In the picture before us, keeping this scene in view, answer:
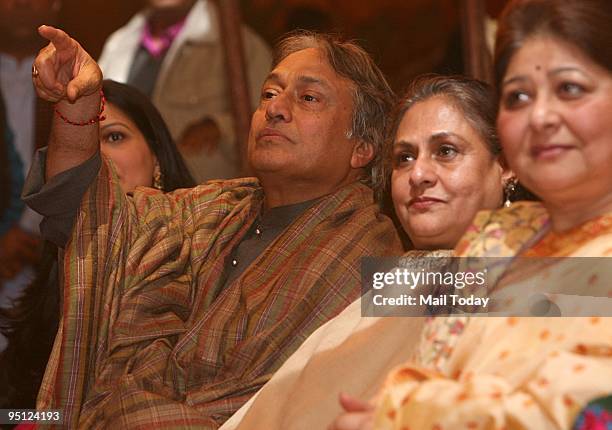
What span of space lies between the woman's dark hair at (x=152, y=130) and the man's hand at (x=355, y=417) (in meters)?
1.28

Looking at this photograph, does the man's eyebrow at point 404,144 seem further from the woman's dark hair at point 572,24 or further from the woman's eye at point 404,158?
the woman's dark hair at point 572,24

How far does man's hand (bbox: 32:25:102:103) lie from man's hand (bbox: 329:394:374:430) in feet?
2.65

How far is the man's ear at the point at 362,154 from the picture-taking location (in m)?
2.03

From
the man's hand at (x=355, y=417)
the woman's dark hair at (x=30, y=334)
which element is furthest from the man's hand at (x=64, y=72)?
the man's hand at (x=355, y=417)

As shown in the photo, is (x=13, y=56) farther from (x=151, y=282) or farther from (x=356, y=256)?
(x=356, y=256)

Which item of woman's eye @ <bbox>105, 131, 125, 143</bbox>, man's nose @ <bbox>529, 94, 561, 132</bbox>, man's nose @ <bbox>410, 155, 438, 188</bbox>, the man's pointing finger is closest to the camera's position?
man's nose @ <bbox>529, 94, 561, 132</bbox>

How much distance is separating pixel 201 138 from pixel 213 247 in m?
1.08

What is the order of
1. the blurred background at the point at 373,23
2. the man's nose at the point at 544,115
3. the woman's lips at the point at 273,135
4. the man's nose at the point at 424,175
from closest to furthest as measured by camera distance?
the man's nose at the point at 544,115 < the man's nose at the point at 424,175 < the woman's lips at the point at 273,135 < the blurred background at the point at 373,23

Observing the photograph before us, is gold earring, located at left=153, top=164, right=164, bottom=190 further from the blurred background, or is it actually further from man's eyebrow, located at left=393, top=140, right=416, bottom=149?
man's eyebrow, located at left=393, top=140, right=416, bottom=149

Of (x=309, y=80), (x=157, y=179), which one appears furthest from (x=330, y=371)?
(x=157, y=179)

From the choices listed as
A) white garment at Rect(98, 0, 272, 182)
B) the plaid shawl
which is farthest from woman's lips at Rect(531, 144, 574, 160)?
white garment at Rect(98, 0, 272, 182)

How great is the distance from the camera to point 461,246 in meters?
1.18

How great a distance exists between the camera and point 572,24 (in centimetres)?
106

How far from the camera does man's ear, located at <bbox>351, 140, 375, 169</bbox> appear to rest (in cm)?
203
